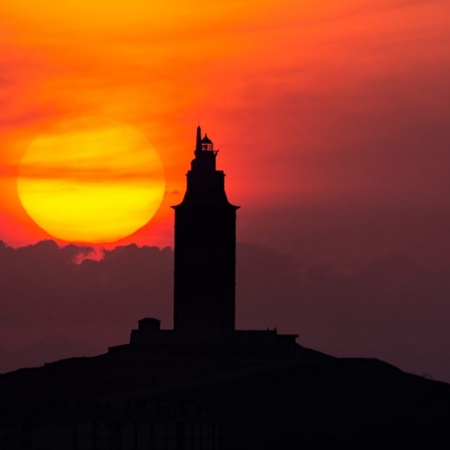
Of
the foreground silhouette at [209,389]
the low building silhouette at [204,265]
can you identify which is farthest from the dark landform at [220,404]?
the low building silhouette at [204,265]

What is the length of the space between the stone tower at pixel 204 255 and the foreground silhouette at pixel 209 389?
7 cm

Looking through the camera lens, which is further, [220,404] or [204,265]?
[204,265]

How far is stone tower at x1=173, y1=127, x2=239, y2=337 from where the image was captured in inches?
7441

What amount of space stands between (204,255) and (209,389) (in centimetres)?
2156

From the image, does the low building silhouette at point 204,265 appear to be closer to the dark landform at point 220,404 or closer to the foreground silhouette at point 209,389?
the foreground silhouette at point 209,389

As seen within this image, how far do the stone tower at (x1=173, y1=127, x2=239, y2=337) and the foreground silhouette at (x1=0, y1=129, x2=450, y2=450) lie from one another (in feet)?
0.22

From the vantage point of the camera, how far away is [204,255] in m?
190

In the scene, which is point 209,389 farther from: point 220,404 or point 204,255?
point 204,255

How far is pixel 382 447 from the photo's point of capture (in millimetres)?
158000

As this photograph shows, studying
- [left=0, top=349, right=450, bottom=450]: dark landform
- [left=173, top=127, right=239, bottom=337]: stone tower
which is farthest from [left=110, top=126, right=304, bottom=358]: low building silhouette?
[left=0, top=349, right=450, bottom=450]: dark landform

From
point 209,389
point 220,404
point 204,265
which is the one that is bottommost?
point 220,404

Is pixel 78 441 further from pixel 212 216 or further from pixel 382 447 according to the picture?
pixel 212 216

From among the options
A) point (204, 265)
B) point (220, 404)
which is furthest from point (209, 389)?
point (204, 265)

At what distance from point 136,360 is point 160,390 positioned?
1392 cm
